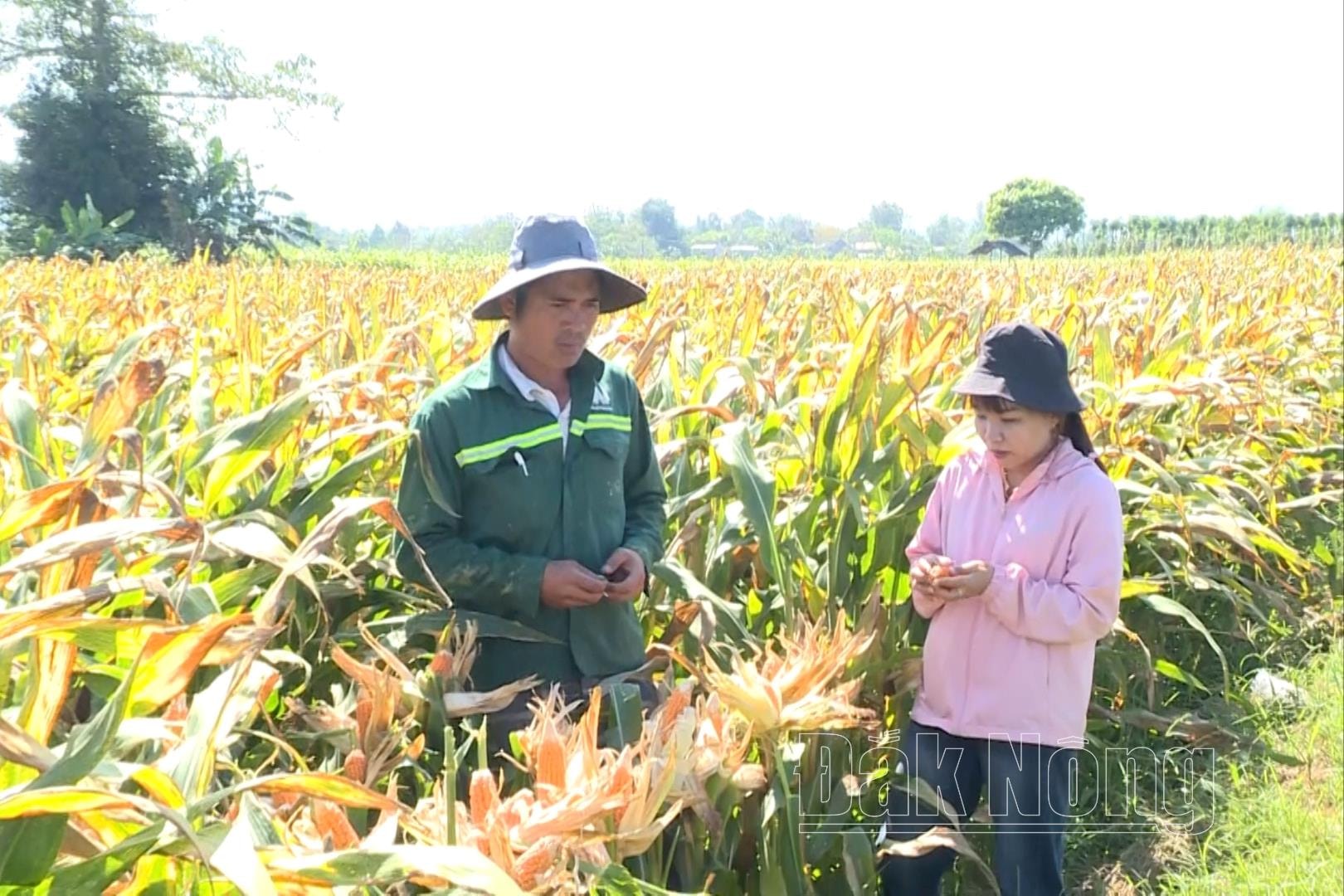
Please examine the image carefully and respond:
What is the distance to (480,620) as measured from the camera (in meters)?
2.16

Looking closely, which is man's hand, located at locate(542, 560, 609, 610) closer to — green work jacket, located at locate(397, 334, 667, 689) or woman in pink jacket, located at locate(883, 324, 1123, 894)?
green work jacket, located at locate(397, 334, 667, 689)

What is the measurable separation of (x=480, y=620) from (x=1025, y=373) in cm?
108

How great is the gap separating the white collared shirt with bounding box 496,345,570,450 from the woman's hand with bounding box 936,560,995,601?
727 millimetres

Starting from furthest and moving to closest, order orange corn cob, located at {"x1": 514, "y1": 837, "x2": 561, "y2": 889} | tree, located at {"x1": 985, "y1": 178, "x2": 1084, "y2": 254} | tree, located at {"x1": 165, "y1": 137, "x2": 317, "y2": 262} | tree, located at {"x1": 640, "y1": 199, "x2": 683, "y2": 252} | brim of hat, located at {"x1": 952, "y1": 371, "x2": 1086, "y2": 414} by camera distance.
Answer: tree, located at {"x1": 985, "y1": 178, "x2": 1084, "y2": 254} → tree, located at {"x1": 640, "y1": 199, "x2": 683, "y2": 252} → tree, located at {"x1": 165, "y1": 137, "x2": 317, "y2": 262} → brim of hat, located at {"x1": 952, "y1": 371, "x2": 1086, "y2": 414} → orange corn cob, located at {"x1": 514, "y1": 837, "x2": 561, "y2": 889}

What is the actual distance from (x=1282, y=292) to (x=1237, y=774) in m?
5.52

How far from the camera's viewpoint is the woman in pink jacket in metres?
2.23

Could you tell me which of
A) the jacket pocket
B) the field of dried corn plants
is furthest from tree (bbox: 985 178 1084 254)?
the jacket pocket

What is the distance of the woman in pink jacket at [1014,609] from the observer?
2.23 m

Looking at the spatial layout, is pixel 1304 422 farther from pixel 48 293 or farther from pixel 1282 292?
pixel 48 293

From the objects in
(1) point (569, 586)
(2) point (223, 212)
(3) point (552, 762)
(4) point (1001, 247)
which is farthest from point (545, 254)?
(4) point (1001, 247)

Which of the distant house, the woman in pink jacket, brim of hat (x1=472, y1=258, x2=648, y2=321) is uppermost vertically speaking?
the distant house

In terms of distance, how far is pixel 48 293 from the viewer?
595 centimetres

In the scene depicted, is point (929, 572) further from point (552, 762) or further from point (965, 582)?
point (552, 762)

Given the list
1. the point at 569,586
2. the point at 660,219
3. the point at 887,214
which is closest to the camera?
the point at 569,586
